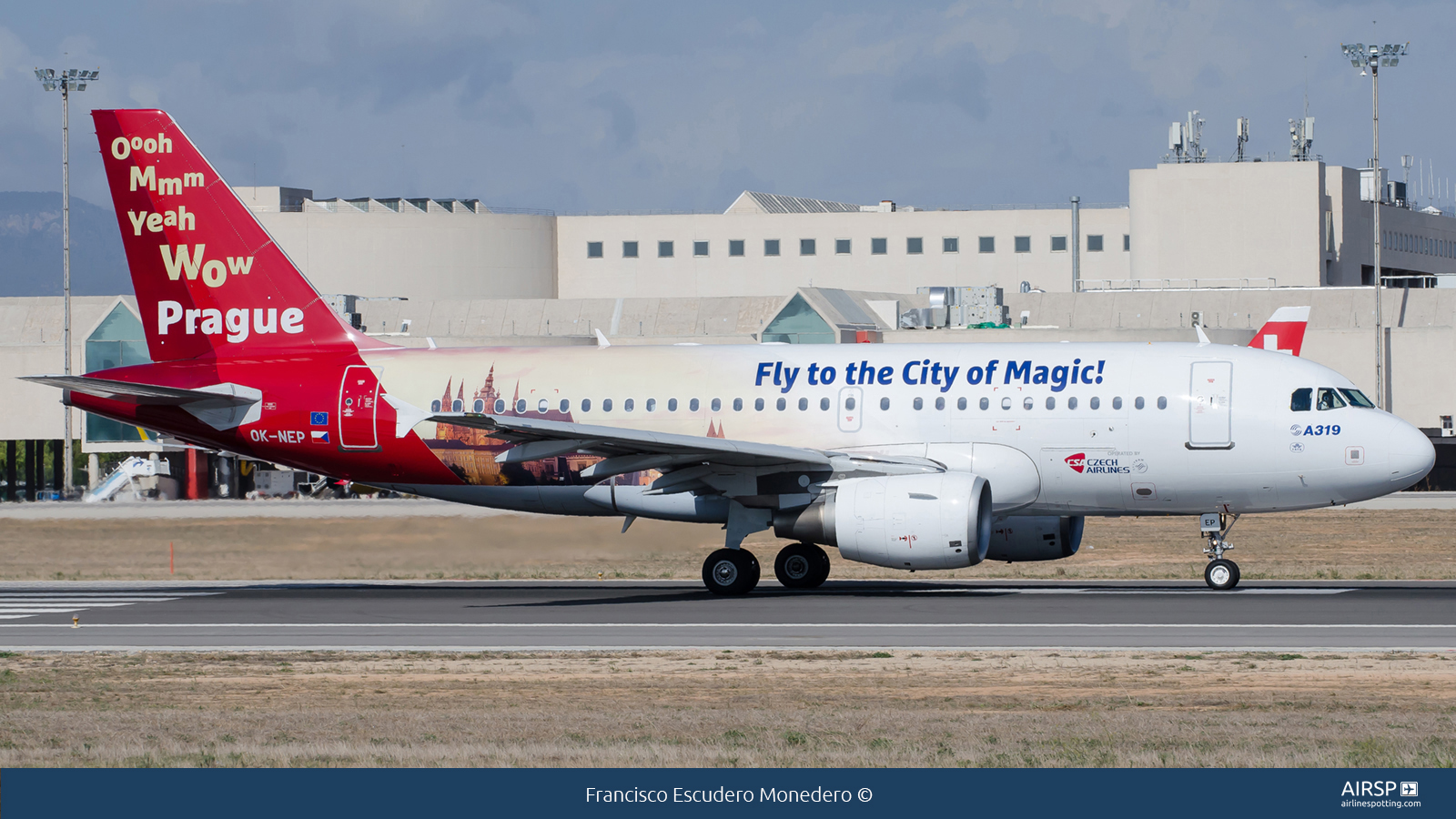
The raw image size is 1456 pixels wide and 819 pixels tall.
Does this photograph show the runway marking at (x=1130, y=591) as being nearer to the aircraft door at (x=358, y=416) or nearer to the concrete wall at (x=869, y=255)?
the aircraft door at (x=358, y=416)

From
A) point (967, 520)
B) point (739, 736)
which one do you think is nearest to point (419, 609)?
point (967, 520)

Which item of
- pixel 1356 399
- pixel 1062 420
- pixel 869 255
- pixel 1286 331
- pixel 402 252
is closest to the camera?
pixel 1356 399

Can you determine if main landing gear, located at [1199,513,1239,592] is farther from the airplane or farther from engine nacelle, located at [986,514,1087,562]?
engine nacelle, located at [986,514,1087,562]

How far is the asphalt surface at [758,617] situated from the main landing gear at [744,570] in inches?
15.8

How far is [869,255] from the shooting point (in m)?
115

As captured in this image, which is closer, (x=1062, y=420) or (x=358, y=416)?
(x=1062, y=420)

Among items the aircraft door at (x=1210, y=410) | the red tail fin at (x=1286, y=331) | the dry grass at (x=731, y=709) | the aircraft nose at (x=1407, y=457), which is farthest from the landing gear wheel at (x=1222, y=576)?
the red tail fin at (x=1286, y=331)

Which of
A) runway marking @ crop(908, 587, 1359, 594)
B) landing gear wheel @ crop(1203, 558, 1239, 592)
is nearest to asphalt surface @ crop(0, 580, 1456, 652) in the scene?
runway marking @ crop(908, 587, 1359, 594)

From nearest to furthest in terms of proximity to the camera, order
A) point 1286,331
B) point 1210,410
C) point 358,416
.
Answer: point 1210,410, point 358,416, point 1286,331

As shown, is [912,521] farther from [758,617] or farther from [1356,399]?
[1356,399]

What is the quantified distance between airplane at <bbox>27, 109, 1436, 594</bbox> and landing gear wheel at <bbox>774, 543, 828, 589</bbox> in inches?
1.5

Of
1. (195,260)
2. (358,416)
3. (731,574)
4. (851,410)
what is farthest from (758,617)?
(195,260)

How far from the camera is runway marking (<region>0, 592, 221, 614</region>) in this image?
29.0 meters

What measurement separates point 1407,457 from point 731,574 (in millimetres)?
11599
